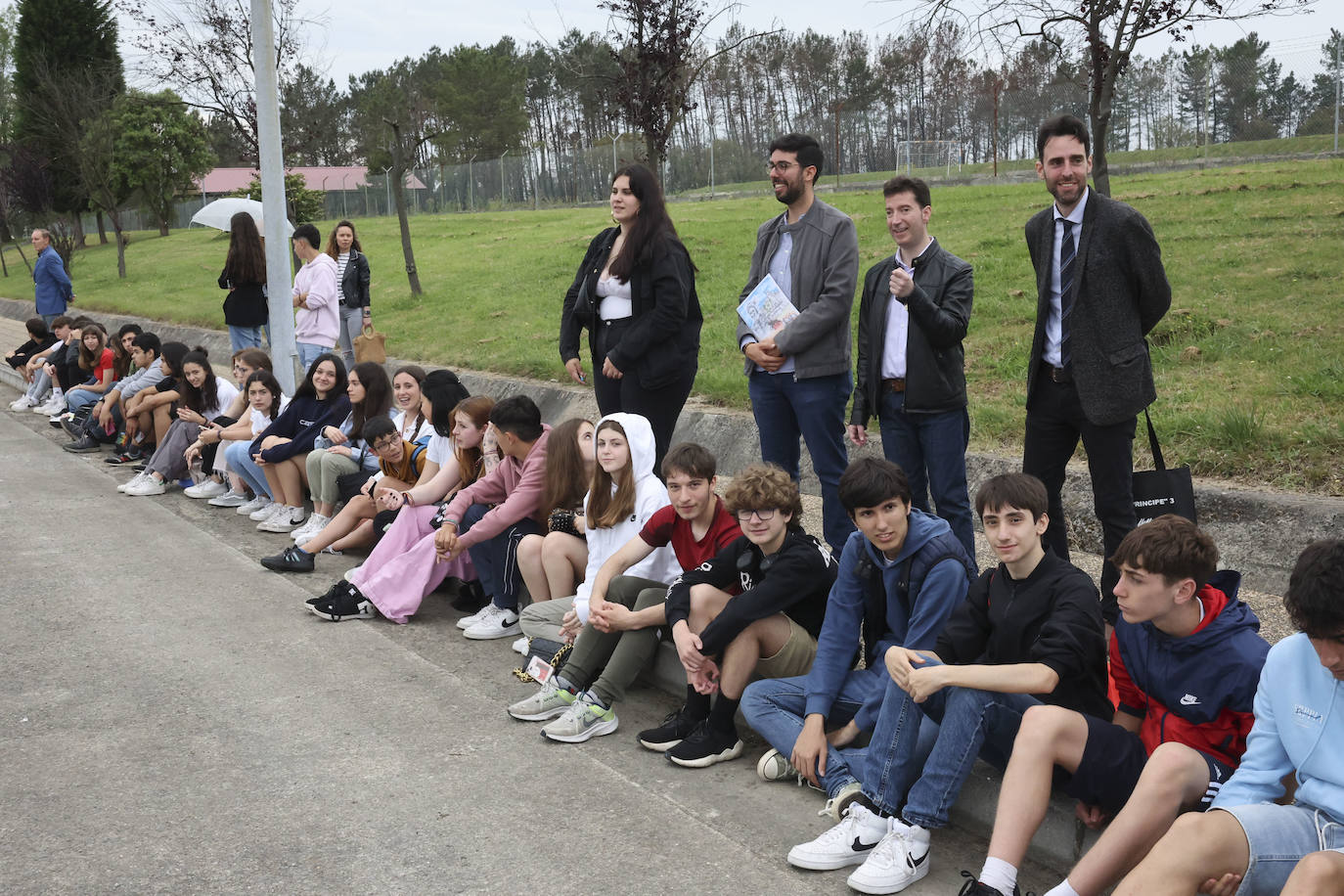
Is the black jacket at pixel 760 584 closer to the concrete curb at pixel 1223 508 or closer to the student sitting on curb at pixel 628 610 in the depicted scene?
the student sitting on curb at pixel 628 610

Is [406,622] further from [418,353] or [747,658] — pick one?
[418,353]

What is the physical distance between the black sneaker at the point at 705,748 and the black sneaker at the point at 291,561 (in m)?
3.82

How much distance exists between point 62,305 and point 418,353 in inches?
287

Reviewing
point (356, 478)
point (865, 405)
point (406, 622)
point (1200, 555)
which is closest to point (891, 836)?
point (1200, 555)

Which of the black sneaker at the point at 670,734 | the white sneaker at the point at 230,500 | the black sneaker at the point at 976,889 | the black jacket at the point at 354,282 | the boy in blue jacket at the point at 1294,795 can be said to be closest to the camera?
the boy in blue jacket at the point at 1294,795

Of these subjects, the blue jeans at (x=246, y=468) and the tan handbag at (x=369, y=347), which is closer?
the blue jeans at (x=246, y=468)

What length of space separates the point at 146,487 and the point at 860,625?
7.89m

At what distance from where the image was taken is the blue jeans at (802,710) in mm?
4363

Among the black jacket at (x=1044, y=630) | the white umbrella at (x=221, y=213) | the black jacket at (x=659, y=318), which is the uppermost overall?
the white umbrella at (x=221, y=213)

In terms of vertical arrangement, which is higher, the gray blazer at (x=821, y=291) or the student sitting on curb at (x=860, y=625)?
the gray blazer at (x=821, y=291)

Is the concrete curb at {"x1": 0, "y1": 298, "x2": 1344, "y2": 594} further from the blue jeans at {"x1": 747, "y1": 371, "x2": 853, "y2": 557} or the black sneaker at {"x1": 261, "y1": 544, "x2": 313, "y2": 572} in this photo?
the black sneaker at {"x1": 261, "y1": 544, "x2": 313, "y2": 572}

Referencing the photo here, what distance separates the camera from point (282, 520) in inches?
362

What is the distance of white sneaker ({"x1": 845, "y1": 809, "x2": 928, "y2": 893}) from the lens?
3721 mm

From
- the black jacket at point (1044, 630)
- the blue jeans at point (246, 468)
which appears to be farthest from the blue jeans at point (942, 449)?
the blue jeans at point (246, 468)
